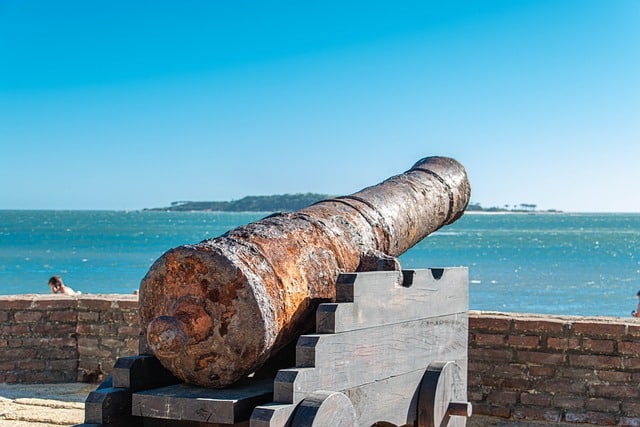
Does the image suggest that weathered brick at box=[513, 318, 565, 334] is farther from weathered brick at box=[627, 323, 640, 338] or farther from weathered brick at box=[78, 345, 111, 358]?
weathered brick at box=[78, 345, 111, 358]

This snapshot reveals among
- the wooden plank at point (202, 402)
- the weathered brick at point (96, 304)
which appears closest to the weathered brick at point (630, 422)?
the wooden plank at point (202, 402)

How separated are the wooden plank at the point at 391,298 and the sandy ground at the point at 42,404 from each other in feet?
8.46

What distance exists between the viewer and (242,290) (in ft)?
10.6

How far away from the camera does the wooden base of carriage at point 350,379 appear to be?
3203mm

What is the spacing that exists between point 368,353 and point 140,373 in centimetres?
93

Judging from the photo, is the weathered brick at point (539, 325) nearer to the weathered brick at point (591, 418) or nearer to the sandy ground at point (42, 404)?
the weathered brick at point (591, 418)

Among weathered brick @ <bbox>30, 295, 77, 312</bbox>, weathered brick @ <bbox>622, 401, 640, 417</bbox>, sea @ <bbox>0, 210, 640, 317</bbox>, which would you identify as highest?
weathered brick @ <bbox>30, 295, 77, 312</bbox>

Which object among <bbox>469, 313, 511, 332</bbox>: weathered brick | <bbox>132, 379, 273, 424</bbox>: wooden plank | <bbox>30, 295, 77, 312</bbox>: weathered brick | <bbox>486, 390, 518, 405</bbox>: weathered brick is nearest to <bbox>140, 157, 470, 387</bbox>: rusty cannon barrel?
A: <bbox>132, 379, 273, 424</bbox>: wooden plank

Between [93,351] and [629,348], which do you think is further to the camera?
[93,351]

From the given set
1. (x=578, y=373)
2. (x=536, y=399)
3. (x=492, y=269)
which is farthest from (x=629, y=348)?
(x=492, y=269)

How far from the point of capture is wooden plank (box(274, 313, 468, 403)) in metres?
3.26

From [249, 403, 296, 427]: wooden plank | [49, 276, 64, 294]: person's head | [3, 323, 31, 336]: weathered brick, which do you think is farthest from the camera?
[49, 276, 64, 294]: person's head

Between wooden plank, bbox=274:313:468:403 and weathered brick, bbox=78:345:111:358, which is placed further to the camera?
weathered brick, bbox=78:345:111:358

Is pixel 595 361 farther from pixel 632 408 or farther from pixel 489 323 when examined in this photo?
pixel 489 323
